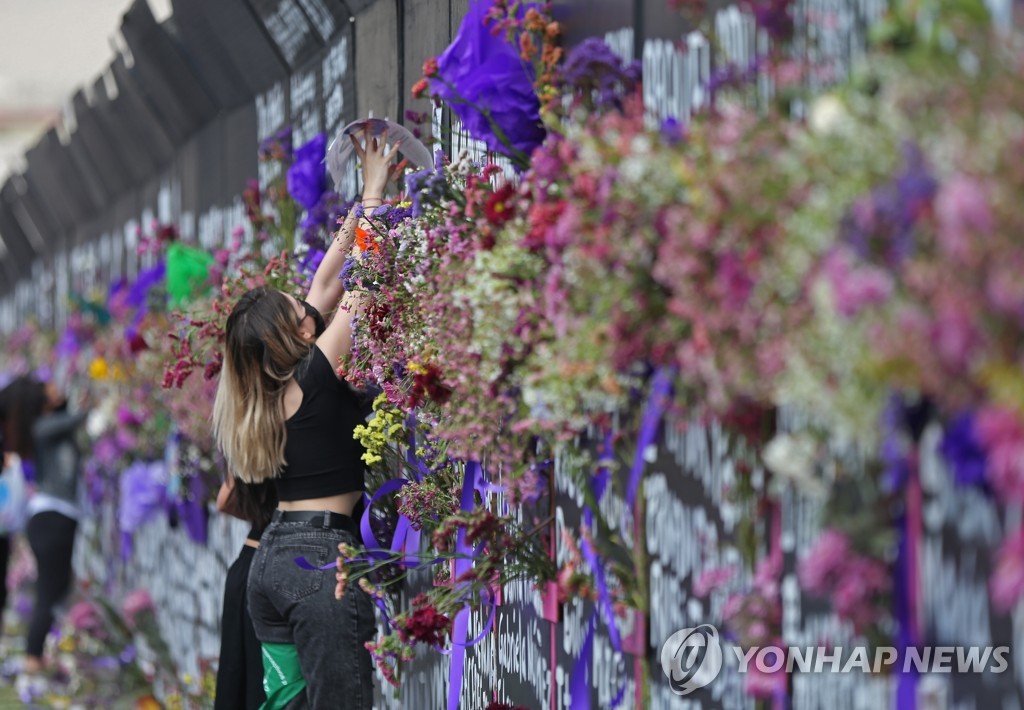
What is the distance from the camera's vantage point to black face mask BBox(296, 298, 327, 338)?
4414mm

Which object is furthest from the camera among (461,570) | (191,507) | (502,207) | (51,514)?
(51,514)

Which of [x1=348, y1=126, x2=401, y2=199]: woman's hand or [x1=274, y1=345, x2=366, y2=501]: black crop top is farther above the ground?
[x1=348, y1=126, x2=401, y2=199]: woman's hand

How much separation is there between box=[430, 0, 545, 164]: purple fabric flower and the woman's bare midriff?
1.46 meters

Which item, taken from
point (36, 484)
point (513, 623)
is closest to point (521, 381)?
point (513, 623)

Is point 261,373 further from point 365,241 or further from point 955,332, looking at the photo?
point 955,332

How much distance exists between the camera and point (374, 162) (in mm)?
4223

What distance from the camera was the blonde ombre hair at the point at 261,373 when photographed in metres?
4.32

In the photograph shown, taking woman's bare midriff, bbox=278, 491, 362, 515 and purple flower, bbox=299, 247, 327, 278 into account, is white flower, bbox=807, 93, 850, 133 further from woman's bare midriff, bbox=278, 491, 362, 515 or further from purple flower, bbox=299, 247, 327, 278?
purple flower, bbox=299, 247, 327, 278

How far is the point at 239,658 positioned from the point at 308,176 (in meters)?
1.72

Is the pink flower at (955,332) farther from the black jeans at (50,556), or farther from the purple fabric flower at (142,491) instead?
the black jeans at (50,556)

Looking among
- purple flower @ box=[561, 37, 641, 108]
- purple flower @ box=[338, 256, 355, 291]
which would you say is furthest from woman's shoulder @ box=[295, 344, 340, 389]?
purple flower @ box=[561, 37, 641, 108]

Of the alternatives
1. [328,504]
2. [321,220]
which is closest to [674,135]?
[328,504]

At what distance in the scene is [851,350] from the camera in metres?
1.69

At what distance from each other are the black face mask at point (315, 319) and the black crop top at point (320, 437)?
158 millimetres
